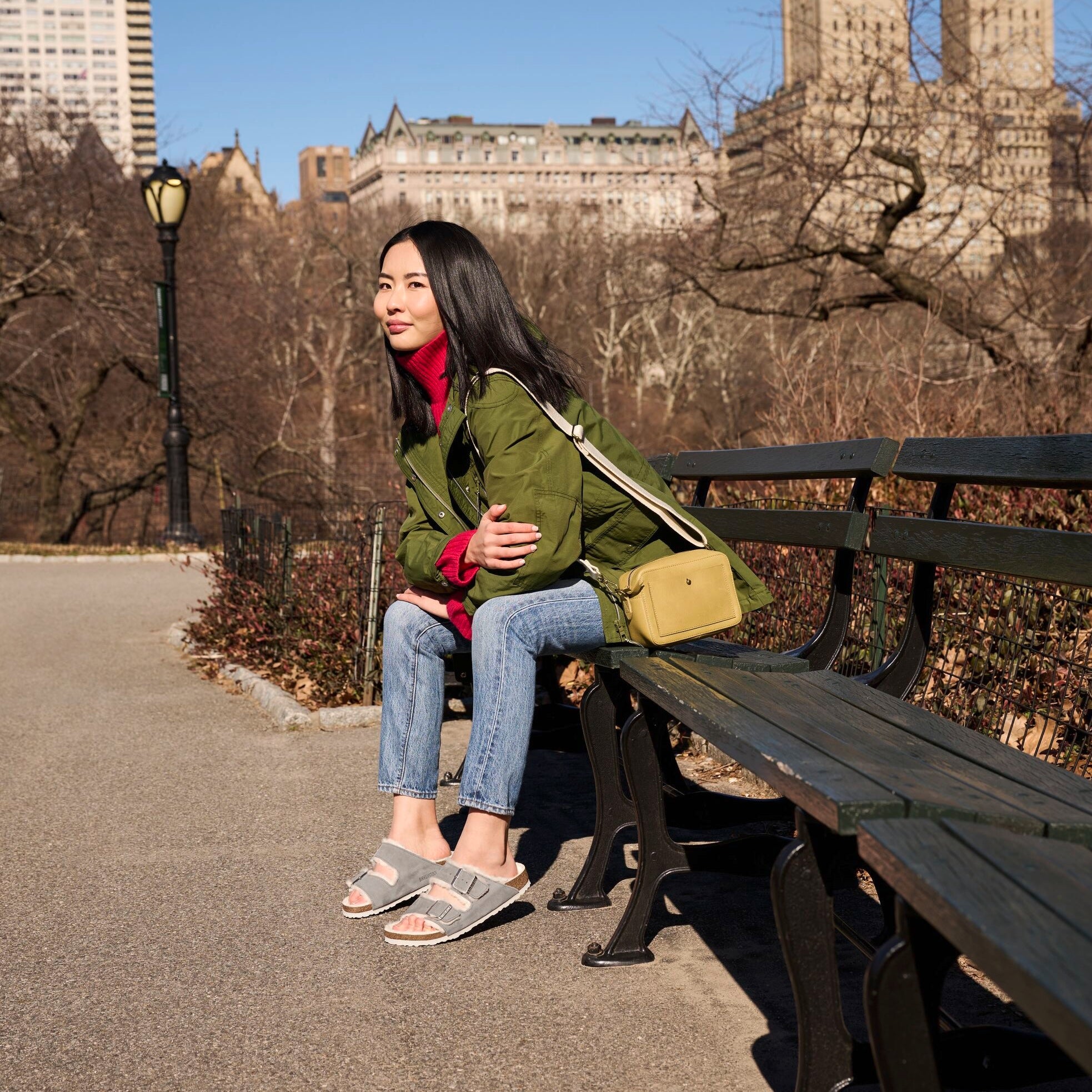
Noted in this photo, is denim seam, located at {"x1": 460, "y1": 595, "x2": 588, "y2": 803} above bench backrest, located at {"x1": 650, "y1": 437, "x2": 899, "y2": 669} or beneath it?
beneath

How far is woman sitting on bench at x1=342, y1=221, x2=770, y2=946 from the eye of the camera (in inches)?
129

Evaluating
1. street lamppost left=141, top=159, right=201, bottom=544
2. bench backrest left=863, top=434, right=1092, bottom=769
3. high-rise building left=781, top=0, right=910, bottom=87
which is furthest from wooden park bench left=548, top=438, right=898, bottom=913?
street lamppost left=141, top=159, right=201, bottom=544

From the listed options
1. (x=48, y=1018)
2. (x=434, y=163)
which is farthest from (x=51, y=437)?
(x=434, y=163)

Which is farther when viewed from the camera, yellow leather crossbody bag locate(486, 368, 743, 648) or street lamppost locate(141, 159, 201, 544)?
street lamppost locate(141, 159, 201, 544)

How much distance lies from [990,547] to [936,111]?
930 centimetres

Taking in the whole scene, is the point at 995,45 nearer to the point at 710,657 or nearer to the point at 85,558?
the point at 710,657

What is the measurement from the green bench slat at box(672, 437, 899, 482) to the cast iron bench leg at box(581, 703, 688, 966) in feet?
3.47

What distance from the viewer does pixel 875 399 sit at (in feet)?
28.1

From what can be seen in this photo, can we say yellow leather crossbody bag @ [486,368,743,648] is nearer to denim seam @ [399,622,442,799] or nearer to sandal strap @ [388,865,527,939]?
denim seam @ [399,622,442,799]

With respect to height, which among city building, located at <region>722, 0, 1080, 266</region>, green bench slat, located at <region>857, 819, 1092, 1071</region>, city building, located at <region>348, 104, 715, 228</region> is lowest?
green bench slat, located at <region>857, 819, 1092, 1071</region>

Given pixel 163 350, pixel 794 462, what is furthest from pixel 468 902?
pixel 163 350

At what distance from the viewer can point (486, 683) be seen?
327 cm

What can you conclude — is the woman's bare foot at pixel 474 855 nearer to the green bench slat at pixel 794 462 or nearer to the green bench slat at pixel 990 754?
the green bench slat at pixel 990 754

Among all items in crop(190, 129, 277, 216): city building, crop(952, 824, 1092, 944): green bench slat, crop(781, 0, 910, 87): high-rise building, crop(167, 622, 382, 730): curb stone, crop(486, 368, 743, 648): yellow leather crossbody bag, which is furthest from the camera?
crop(190, 129, 277, 216): city building
